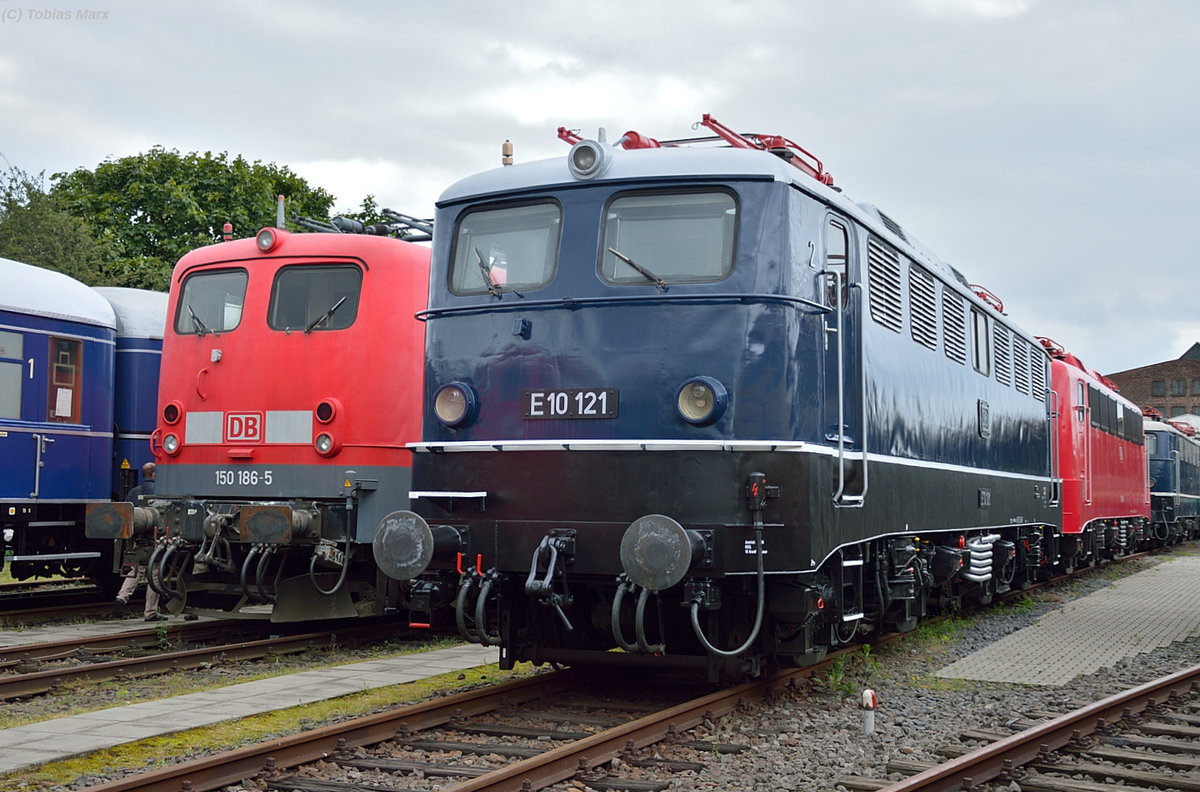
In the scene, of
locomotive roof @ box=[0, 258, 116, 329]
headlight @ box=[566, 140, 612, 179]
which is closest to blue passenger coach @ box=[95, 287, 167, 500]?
locomotive roof @ box=[0, 258, 116, 329]

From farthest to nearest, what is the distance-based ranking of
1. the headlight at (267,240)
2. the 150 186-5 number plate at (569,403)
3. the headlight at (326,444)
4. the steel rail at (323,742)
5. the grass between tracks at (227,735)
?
1. the headlight at (267,240)
2. the headlight at (326,444)
3. the 150 186-5 number plate at (569,403)
4. the grass between tracks at (227,735)
5. the steel rail at (323,742)

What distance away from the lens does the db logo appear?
11.1 meters

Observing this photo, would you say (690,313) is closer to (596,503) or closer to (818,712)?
(596,503)

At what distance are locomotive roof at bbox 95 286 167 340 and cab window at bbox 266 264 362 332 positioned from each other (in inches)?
140

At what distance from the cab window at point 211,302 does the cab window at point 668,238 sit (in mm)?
5055

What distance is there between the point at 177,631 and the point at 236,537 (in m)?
1.81

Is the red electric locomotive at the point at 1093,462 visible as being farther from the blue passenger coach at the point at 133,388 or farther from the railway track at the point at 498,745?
the blue passenger coach at the point at 133,388

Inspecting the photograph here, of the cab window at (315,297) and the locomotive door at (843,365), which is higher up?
the cab window at (315,297)

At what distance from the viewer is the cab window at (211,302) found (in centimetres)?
1152

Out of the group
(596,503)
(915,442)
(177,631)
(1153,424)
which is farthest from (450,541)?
(1153,424)

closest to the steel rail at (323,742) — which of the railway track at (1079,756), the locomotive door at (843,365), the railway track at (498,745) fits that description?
the railway track at (498,745)

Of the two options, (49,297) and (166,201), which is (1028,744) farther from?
(166,201)

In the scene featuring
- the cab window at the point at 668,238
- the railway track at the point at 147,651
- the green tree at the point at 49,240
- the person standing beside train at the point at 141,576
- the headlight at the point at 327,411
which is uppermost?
the green tree at the point at 49,240

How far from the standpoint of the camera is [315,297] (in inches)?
443
